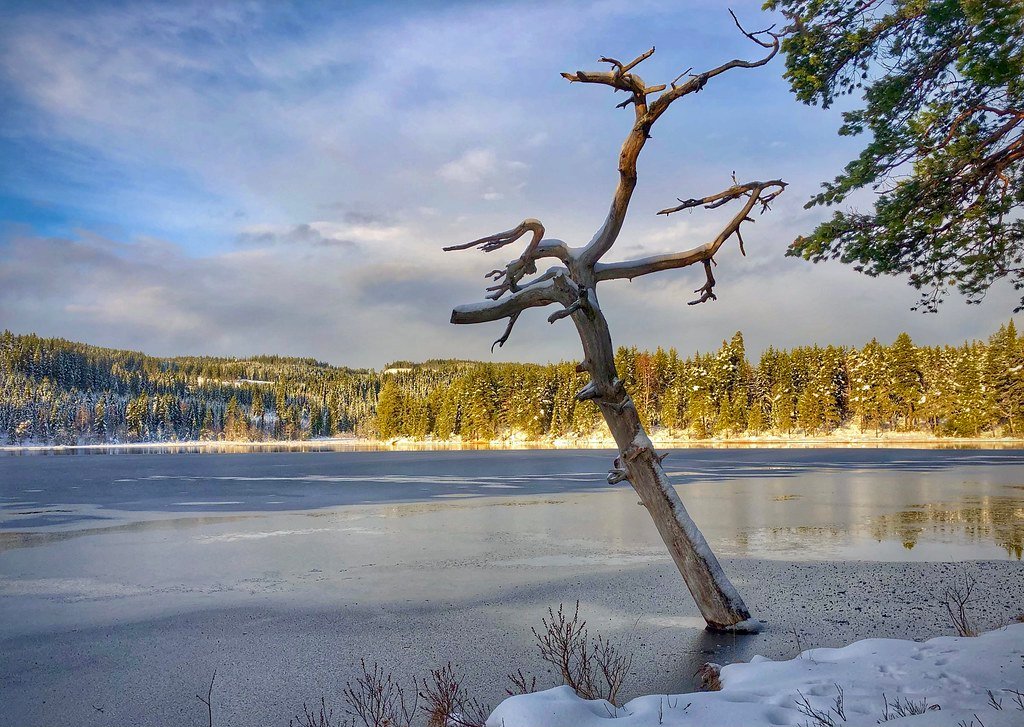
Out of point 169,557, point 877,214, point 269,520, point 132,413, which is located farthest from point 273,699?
point 132,413

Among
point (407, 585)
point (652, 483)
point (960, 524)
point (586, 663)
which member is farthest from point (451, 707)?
point (960, 524)

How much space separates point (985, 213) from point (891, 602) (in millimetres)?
5210

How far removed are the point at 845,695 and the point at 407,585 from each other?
7799 mm

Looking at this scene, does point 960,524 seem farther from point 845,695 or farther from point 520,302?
point 845,695

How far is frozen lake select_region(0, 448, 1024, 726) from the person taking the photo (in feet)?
23.8

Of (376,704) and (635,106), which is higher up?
(635,106)

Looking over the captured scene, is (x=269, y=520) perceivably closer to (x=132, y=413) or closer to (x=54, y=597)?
(x=54, y=597)

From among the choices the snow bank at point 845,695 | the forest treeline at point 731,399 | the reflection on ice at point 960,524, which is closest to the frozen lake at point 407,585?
the reflection on ice at point 960,524

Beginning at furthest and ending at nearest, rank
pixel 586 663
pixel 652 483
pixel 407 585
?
pixel 407 585
pixel 652 483
pixel 586 663

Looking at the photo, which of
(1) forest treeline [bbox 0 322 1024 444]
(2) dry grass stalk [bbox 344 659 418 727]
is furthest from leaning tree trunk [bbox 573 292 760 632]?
(1) forest treeline [bbox 0 322 1024 444]

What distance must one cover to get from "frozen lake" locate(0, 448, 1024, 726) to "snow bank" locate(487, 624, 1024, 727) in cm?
136

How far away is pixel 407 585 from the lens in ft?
37.7

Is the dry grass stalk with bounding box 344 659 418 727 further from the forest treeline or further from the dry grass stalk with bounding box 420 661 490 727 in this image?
the forest treeline

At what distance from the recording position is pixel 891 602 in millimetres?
9211
